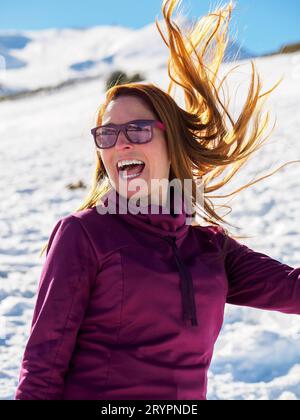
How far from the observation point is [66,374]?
1651mm

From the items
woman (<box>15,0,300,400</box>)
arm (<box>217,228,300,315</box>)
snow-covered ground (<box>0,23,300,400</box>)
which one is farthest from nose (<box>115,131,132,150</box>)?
arm (<box>217,228,300,315</box>)

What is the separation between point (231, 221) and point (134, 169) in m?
3.89

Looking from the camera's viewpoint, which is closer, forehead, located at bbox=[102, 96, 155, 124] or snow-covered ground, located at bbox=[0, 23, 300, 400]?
forehead, located at bbox=[102, 96, 155, 124]

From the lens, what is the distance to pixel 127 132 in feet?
6.23

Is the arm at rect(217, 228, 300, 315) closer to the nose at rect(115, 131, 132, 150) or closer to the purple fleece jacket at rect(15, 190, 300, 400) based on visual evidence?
the purple fleece jacket at rect(15, 190, 300, 400)

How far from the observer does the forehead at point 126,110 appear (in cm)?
195

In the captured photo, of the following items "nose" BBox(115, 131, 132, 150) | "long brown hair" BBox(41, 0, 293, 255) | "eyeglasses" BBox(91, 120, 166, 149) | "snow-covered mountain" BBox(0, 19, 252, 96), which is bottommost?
"nose" BBox(115, 131, 132, 150)

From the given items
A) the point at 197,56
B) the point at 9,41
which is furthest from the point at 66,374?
the point at 9,41

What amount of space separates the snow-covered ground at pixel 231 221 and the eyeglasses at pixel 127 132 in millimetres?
237

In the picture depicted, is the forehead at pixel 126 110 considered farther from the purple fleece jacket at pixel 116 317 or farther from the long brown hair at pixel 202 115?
the purple fleece jacket at pixel 116 317

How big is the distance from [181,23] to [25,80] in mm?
123938

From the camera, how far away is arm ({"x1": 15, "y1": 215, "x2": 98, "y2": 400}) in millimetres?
1538

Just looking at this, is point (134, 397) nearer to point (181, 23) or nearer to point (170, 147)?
point (170, 147)

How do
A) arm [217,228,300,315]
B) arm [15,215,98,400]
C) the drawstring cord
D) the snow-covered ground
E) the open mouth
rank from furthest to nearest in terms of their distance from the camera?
the snow-covered ground, arm [217,228,300,315], the open mouth, the drawstring cord, arm [15,215,98,400]
